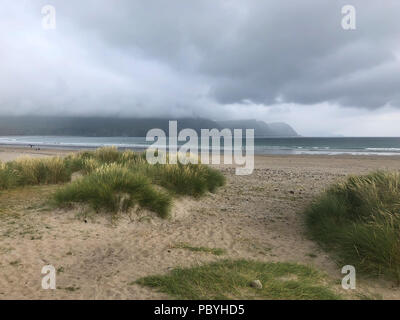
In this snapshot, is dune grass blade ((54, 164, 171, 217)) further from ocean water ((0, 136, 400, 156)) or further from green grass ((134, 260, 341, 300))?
ocean water ((0, 136, 400, 156))

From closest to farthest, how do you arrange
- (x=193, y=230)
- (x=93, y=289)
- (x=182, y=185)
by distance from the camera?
(x=93, y=289) → (x=193, y=230) → (x=182, y=185)

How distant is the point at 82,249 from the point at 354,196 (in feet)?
19.2

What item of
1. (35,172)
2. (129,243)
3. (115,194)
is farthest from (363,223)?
(35,172)

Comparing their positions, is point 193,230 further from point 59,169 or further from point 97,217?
point 59,169

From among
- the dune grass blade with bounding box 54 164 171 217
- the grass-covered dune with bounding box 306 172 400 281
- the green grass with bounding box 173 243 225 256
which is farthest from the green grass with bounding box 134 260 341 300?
the dune grass blade with bounding box 54 164 171 217

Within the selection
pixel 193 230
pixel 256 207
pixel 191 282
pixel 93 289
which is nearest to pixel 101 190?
pixel 193 230

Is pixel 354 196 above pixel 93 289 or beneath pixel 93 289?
above

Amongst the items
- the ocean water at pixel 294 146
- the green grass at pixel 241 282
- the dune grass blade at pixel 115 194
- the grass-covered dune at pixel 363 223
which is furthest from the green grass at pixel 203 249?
the ocean water at pixel 294 146

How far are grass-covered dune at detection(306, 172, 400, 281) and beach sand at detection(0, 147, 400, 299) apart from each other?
26cm

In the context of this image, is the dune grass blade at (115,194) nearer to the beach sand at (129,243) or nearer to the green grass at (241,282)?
the beach sand at (129,243)

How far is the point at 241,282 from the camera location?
3.45 meters

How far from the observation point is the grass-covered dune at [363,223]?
13.4 feet

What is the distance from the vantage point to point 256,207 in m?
7.71
